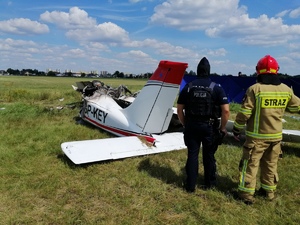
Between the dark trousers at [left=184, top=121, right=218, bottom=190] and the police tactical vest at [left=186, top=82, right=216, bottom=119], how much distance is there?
0.55 feet

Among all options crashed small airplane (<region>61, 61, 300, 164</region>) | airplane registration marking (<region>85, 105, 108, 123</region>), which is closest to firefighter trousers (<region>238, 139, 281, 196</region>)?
crashed small airplane (<region>61, 61, 300, 164</region>)

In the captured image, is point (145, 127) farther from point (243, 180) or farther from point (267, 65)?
point (267, 65)

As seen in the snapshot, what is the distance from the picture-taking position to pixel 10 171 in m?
5.38

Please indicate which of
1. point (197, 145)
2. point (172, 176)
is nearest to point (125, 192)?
point (172, 176)

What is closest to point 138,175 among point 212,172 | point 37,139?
point 212,172

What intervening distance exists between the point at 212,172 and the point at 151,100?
2704mm

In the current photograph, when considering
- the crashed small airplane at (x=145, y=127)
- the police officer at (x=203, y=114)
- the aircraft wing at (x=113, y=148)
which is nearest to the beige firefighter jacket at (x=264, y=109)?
the police officer at (x=203, y=114)

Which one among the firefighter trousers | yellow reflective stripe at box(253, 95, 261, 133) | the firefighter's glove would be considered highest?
yellow reflective stripe at box(253, 95, 261, 133)

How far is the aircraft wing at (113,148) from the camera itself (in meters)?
5.60

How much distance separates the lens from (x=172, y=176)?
5.34 metres

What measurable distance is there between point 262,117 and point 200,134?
100cm

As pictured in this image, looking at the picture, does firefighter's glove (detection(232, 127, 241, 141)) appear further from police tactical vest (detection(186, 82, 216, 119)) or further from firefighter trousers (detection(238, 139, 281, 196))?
police tactical vest (detection(186, 82, 216, 119))

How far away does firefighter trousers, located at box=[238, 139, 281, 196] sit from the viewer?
13.5ft

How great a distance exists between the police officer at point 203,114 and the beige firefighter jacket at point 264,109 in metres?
0.39
